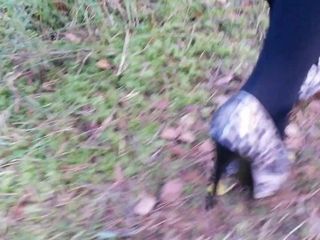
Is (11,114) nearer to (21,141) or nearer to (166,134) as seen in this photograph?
(21,141)

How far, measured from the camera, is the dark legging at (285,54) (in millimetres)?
1325

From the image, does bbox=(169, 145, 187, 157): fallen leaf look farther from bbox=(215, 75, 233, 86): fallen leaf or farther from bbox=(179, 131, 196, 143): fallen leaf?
Result: bbox=(215, 75, 233, 86): fallen leaf

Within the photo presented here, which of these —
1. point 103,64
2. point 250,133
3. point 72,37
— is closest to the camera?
point 250,133

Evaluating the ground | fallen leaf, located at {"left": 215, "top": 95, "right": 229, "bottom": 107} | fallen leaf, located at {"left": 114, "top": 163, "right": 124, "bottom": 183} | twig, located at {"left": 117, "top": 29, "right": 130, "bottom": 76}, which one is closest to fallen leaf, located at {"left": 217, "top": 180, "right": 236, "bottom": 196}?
the ground

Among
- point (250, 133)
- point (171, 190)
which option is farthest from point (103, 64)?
point (250, 133)

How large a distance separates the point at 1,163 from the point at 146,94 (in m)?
0.43

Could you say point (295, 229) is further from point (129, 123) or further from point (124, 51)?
point (124, 51)

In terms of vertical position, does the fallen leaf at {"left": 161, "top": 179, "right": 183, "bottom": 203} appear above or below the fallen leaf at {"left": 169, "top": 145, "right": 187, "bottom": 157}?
below

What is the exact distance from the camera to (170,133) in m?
1.78

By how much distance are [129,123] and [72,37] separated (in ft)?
1.39

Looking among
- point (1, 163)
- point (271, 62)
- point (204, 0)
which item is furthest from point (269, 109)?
point (204, 0)

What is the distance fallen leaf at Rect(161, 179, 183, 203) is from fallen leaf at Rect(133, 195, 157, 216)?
0.03 metres

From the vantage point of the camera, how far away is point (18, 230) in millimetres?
1559

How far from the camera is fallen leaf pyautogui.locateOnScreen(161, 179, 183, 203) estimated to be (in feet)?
5.26
